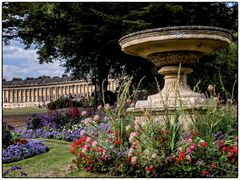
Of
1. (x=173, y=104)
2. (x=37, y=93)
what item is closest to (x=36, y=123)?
(x=173, y=104)

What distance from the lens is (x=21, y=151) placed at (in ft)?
30.3

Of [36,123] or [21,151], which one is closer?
[21,151]

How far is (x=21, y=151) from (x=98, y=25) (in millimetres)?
14927

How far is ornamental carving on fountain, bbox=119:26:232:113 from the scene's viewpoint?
8.36m

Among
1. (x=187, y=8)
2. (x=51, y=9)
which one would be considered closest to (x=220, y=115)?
(x=187, y=8)

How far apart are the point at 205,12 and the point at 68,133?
48.9 feet

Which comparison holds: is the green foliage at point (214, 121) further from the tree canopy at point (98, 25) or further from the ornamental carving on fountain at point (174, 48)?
the tree canopy at point (98, 25)

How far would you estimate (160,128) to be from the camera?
271 inches

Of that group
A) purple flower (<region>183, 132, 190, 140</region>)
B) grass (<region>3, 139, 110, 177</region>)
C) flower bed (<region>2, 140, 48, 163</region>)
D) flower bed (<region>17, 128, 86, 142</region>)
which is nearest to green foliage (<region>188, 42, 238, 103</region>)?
flower bed (<region>17, 128, 86, 142</region>)

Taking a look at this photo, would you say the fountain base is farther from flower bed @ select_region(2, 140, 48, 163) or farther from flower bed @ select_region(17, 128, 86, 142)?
flower bed @ select_region(17, 128, 86, 142)

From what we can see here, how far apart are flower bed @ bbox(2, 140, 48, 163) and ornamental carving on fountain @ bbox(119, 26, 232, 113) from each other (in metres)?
2.39

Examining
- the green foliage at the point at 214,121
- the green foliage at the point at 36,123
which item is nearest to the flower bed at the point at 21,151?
the green foliage at the point at 214,121

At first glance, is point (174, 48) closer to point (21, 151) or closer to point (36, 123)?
point (21, 151)

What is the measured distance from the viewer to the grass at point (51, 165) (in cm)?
697
